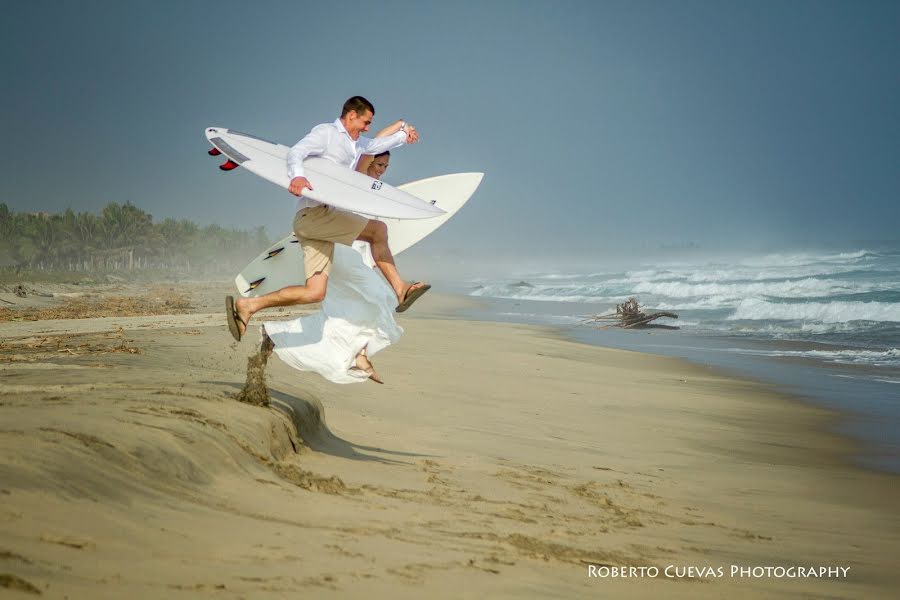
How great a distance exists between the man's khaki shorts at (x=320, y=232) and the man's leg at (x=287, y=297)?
0.06 metres

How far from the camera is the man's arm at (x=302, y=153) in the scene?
521 centimetres

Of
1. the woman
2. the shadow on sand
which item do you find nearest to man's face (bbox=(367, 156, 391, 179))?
the woman

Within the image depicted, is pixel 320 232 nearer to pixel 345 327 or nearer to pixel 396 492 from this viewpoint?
pixel 345 327

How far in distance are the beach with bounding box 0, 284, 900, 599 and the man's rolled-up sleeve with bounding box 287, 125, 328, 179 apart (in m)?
1.68

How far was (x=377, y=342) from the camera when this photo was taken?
19.6ft

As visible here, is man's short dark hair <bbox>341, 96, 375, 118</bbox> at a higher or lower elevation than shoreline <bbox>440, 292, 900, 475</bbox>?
higher

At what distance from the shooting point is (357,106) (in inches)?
217

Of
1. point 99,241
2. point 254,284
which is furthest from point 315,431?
point 99,241

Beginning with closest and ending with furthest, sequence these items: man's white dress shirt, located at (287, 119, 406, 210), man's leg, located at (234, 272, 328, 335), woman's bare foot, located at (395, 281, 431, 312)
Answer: man's white dress shirt, located at (287, 119, 406, 210) → man's leg, located at (234, 272, 328, 335) → woman's bare foot, located at (395, 281, 431, 312)

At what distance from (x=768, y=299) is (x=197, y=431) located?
29228 millimetres

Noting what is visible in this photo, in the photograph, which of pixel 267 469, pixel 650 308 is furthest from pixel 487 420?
pixel 650 308

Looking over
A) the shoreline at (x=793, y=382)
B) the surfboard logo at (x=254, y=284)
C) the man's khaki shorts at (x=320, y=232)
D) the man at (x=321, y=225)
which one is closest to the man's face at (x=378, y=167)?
the man at (x=321, y=225)

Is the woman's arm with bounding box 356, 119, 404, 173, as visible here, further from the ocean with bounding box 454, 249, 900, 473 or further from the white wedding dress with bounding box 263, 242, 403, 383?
the ocean with bounding box 454, 249, 900, 473

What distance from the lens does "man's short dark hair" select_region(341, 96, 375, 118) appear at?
216 inches
